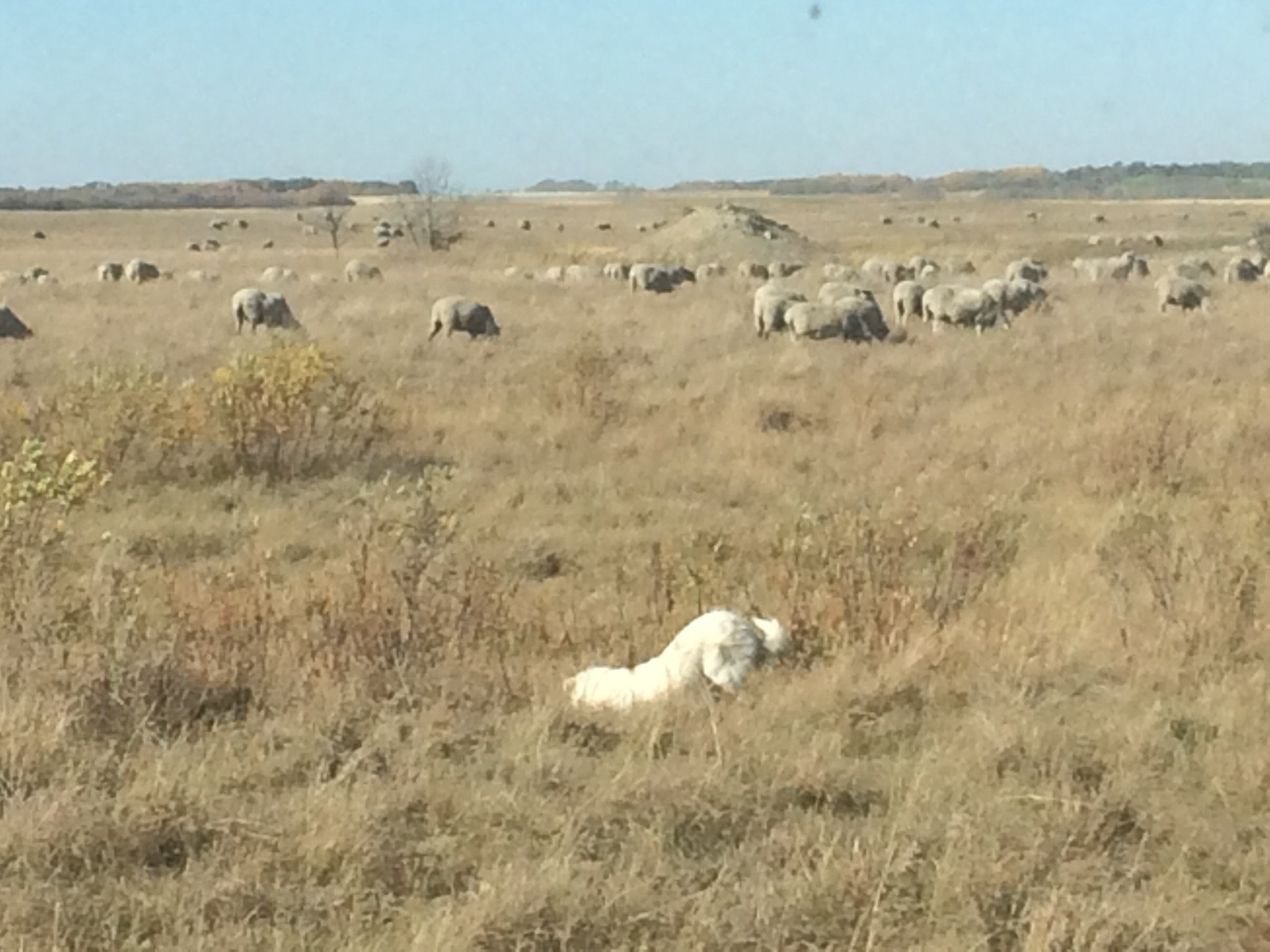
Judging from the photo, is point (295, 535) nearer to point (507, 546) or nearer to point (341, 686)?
point (507, 546)

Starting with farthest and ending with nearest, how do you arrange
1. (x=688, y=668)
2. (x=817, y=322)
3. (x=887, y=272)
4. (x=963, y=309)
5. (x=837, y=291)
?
1. (x=887, y=272)
2. (x=837, y=291)
3. (x=963, y=309)
4. (x=817, y=322)
5. (x=688, y=668)

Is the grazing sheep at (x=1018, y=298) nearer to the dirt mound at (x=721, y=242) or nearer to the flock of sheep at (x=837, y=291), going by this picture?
the flock of sheep at (x=837, y=291)

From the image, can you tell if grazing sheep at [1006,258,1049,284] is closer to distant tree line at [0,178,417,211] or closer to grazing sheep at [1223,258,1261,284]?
grazing sheep at [1223,258,1261,284]

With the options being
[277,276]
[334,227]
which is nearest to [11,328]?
[277,276]

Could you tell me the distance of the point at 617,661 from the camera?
6676mm

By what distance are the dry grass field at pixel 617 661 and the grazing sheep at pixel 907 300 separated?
1147 centimetres

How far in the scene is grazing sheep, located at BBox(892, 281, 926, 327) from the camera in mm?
26219

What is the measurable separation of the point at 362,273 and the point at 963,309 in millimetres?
17761

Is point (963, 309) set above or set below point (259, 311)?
below

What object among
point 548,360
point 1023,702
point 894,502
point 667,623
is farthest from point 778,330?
point 1023,702

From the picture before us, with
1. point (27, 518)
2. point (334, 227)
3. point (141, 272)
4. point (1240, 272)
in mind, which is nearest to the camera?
point (27, 518)

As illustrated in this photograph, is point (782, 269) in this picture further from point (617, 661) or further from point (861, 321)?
point (617, 661)

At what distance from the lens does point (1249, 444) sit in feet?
40.1

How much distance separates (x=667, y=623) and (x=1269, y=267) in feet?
109
